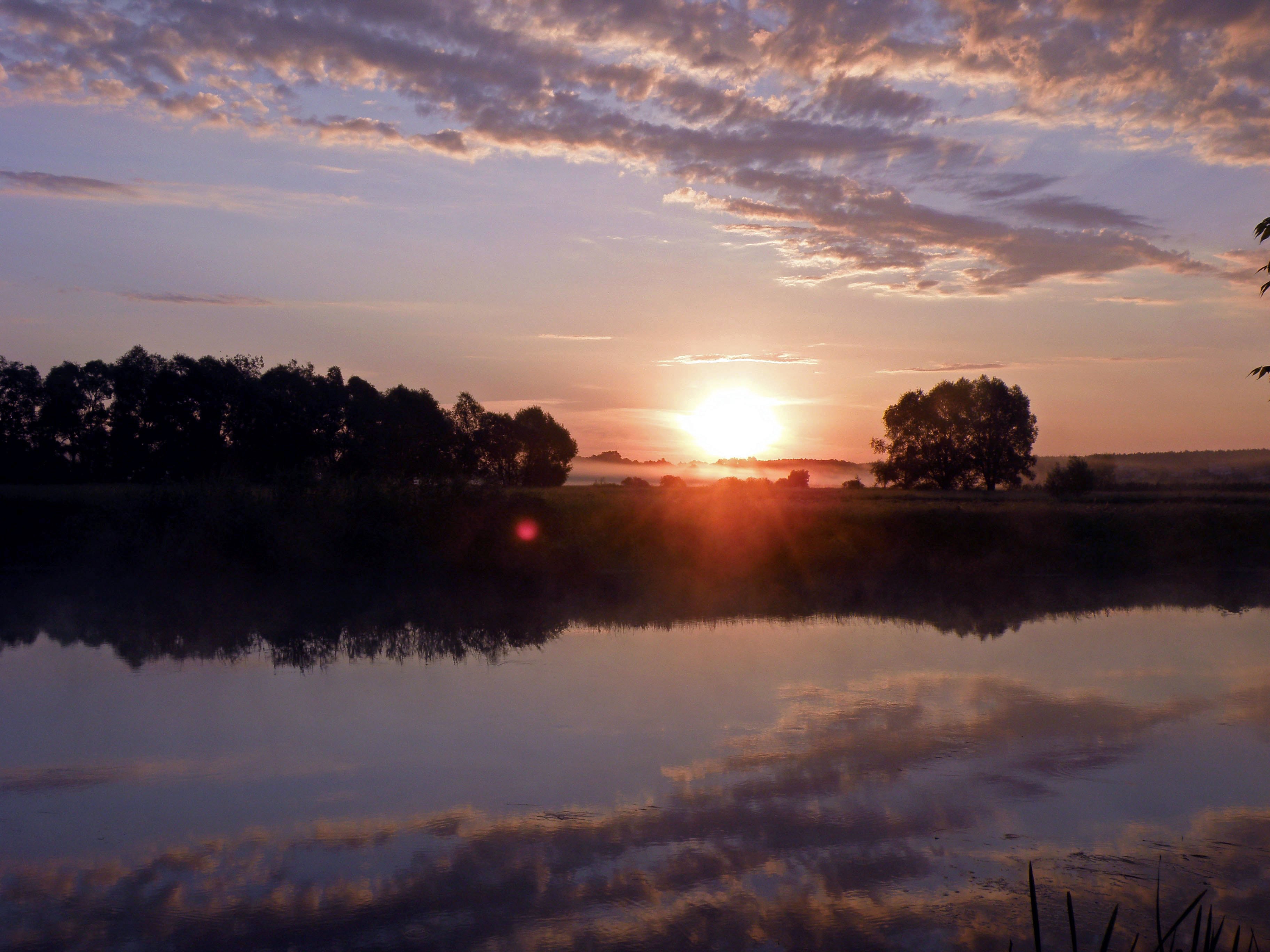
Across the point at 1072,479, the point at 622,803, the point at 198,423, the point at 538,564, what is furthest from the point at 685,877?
the point at 1072,479

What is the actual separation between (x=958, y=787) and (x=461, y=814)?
12.9 ft

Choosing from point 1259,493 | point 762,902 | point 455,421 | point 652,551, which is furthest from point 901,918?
point 455,421

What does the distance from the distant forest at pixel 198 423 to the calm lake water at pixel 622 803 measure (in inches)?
1061

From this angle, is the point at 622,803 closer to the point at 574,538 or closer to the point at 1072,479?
the point at 574,538

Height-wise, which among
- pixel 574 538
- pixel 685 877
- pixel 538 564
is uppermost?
pixel 574 538

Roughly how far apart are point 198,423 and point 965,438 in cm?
4471

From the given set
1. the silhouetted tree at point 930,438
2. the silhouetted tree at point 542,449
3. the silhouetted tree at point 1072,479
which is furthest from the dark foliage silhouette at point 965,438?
the silhouetted tree at point 542,449

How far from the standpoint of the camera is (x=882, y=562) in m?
24.3

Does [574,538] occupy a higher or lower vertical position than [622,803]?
higher

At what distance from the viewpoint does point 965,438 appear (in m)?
58.2

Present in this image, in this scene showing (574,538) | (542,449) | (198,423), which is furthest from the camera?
(542,449)

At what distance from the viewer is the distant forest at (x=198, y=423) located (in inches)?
1548

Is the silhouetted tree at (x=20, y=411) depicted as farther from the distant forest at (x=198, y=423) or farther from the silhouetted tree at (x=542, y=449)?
the silhouetted tree at (x=542, y=449)

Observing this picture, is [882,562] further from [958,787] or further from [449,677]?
[958,787]
